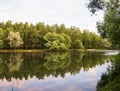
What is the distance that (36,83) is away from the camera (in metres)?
28.5

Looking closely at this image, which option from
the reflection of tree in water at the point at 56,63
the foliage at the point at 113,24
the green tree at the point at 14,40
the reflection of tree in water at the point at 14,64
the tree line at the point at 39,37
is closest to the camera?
the foliage at the point at 113,24

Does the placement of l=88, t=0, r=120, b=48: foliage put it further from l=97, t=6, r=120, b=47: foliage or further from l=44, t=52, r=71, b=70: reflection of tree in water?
l=44, t=52, r=71, b=70: reflection of tree in water

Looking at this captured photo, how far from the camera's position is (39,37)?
121 metres

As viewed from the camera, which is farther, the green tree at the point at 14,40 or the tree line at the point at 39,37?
the tree line at the point at 39,37

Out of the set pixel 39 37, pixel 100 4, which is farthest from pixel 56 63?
pixel 39 37

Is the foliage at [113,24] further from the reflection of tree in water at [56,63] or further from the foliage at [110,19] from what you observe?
the reflection of tree in water at [56,63]

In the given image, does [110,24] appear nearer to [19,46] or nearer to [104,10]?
[104,10]

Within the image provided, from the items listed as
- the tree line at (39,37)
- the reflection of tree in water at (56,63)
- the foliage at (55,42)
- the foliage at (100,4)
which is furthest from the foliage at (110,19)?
the foliage at (55,42)

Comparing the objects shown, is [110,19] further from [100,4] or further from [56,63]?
[56,63]

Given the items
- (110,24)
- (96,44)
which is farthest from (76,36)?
(110,24)

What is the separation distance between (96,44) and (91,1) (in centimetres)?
12623

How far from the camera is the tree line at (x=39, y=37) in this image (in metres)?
114

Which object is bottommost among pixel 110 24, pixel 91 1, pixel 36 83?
pixel 36 83

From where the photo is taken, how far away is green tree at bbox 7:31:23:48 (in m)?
111
